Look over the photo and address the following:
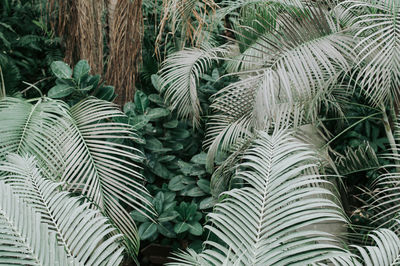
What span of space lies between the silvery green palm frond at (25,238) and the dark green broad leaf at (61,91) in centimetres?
135

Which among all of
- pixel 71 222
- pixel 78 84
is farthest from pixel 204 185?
pixel 71 222

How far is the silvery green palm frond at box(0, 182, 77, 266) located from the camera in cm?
106

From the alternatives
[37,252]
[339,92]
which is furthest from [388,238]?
[339,92]

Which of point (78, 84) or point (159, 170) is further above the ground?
point (78, 84)

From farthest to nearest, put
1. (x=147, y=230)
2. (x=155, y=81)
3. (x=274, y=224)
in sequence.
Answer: (x=155, y=81)
(x=147, y=230)
(x=274, y=224)

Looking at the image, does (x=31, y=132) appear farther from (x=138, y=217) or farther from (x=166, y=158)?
(x=166, y=158)

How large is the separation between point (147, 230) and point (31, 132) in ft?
3.13

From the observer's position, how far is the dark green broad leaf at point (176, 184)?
2621 mm

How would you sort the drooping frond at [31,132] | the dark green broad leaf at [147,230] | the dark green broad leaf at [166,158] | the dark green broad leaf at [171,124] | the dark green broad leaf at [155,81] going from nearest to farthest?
the drooping frond at [31,132]
the dark green broad leaf at [147,230]
the dark green broad leaf at [166,158]
the dark green broad leaf at [171,124]
the dark green broad leaf at [155,81]

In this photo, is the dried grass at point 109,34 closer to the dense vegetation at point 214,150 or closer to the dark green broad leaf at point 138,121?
the dense vegetation at point 214,150

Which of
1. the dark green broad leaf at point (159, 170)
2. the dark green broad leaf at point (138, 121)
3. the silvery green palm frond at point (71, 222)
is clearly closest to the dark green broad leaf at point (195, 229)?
the dark green broad leaf at point (159, 170)

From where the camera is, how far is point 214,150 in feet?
7.78

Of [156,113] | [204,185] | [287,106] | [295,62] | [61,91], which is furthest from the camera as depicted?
[156,113]

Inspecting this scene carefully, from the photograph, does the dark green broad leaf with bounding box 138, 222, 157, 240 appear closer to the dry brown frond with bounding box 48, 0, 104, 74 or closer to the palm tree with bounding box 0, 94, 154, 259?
the palm tree with bounding box 0, 94, 154, 259
